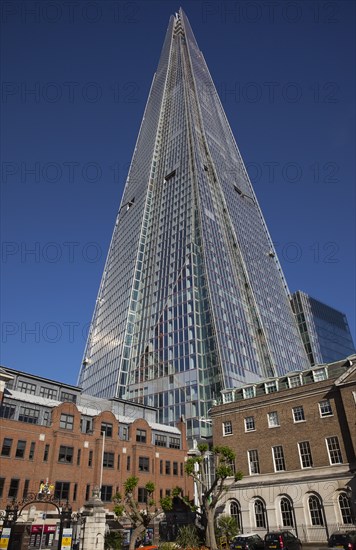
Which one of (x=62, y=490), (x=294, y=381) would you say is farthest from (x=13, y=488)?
(x=294, y=381)

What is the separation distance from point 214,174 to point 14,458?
104794 millimetres

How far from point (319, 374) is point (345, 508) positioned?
1386cm

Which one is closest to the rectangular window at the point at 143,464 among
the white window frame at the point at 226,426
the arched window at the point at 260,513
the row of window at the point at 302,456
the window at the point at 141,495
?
the window at the point at 141,495

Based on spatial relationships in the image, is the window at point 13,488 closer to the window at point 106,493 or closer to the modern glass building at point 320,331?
the window at point 106,493

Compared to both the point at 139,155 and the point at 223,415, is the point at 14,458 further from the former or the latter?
the point at 139,155

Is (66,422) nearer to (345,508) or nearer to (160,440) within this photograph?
(160,440)

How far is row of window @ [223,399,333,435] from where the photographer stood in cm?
4622

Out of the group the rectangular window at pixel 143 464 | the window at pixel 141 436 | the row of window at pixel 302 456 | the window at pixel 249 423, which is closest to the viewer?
the row of window at pixel 302 456

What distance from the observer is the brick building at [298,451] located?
4228cm

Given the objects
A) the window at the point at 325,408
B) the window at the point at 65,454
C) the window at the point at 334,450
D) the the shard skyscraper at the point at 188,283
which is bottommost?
the window at the point at 334,450

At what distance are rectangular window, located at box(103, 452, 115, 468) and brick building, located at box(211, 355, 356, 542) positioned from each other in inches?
552

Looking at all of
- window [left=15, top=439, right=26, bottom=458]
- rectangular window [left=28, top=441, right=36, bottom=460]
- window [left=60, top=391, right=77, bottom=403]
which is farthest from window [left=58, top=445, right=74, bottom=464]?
window [left=60, top=391, right=77, bottom=403]

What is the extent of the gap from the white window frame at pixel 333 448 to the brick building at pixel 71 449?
25495 mm

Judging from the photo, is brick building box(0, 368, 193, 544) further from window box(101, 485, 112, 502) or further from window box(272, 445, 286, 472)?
window box(272, 445, 286, 472)
